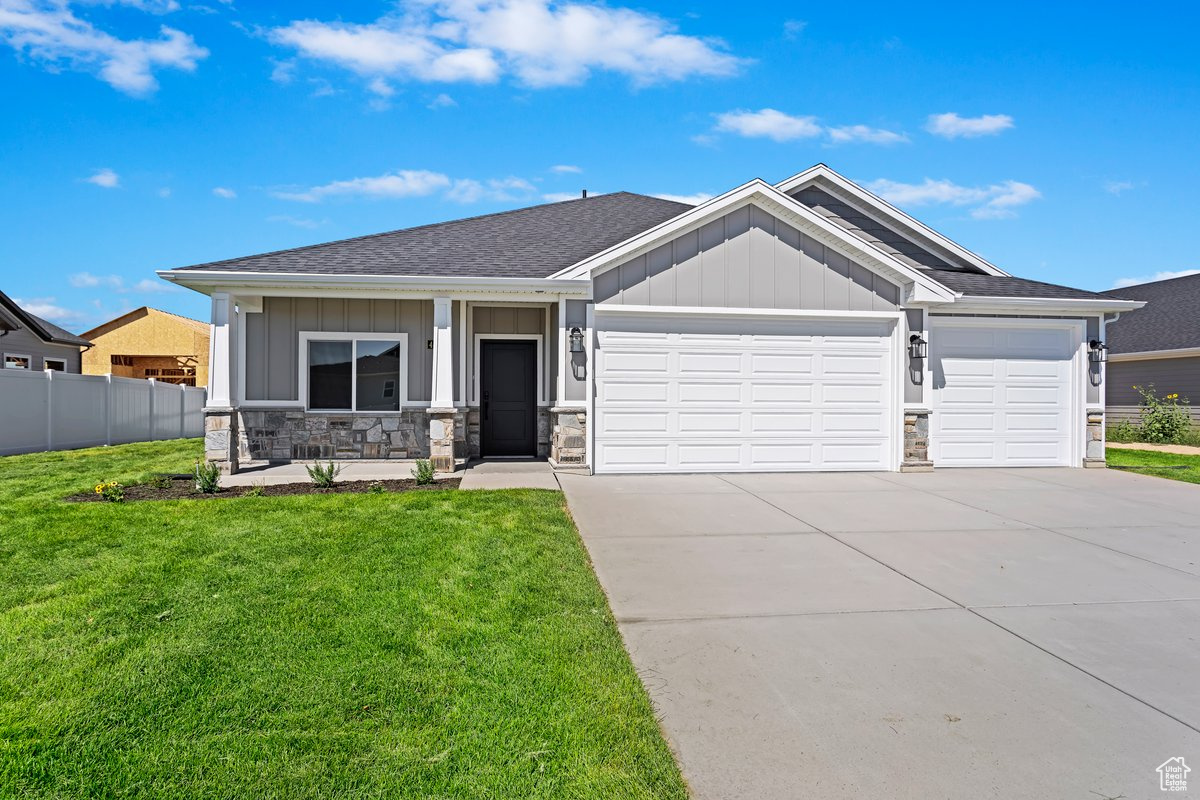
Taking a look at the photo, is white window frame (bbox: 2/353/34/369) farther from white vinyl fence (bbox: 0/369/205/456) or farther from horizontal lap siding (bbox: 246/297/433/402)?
horizontal lap siding (bbox: 246/297/433/402)

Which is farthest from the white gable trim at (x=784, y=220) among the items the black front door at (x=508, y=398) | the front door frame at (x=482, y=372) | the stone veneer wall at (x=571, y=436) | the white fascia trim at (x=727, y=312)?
the black front door at (x=508, y=398)

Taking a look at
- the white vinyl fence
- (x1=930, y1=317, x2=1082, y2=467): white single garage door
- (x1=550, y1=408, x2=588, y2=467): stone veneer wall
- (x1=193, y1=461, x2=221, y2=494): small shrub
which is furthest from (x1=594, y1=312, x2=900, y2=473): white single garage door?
the white vinyl fence

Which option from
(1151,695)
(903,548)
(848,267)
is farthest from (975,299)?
(1151,695)

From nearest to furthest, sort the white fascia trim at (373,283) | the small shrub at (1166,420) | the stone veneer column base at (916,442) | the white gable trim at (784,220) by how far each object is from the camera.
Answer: the white fascia trim at (373,283)
the white gable trim at (784,220)
the stone veneer column base at (916,442)
the small shrub at (1166,420)

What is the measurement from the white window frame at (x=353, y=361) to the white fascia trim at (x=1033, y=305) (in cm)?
880

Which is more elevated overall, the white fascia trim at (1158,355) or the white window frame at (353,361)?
the white fascia trim at (1158,355)

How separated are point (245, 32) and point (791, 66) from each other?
29.3ft

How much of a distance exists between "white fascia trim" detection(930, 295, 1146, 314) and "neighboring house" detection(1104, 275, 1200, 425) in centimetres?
864

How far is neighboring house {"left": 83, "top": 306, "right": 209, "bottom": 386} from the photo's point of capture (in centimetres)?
3575

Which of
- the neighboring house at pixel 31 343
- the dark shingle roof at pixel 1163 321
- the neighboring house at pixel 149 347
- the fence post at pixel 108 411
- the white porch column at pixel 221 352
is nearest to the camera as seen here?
the white porch column at pixel 221 352

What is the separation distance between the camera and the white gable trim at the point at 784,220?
9820 millimetres

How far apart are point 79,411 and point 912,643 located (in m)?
17.4

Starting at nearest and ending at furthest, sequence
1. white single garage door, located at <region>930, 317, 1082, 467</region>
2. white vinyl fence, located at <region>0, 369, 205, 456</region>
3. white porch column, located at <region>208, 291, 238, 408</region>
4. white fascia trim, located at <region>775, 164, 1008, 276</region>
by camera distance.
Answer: white porch column, located at <region>208, 291, 238, 408</region>, white single garage door, located at <region>930, 317, 1082, 467</region>, white fascia trim, located at <region>775, 164, 1008, 276</region>, white vinyl fence, located at <region>0, 369, 205, 456</region>

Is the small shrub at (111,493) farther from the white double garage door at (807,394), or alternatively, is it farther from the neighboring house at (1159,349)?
the neighboring house at (1159,349)
